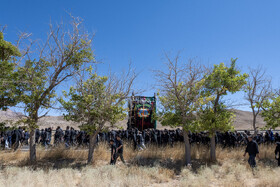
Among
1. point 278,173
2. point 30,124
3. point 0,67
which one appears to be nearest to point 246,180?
point 278,173

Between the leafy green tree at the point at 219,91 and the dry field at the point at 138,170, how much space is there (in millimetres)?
1887

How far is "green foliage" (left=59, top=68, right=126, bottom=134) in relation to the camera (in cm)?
1051

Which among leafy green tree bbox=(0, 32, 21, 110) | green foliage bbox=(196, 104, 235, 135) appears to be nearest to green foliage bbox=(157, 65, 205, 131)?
green foliage bbox=(196, 104, 235, 135)

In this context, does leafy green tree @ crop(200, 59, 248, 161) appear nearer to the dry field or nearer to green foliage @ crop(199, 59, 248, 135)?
green foliage @ crop(199, 59, 248, 135)

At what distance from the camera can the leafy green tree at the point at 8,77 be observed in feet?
31.8

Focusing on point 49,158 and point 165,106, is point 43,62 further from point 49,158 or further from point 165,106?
point 165,106

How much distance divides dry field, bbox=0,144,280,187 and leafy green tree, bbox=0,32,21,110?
3.09 meters

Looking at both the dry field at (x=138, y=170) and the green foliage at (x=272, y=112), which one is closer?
the dry field at (x=138, y=170)

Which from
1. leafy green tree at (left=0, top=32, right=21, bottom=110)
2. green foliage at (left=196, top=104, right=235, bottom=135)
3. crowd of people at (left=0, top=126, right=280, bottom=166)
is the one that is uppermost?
leafy green tree at (left=0, top=32, right=21, bottom=110)

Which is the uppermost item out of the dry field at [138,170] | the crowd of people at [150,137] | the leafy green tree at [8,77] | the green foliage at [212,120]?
the leafy green tree at [8,77]

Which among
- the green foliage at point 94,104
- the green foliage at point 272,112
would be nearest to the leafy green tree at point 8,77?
the green foliage at point 94,104

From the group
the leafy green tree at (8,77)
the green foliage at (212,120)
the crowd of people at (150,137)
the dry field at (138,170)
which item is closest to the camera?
the dry field at (138,170)

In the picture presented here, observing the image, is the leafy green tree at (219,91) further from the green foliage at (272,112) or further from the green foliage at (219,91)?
the green foliage at (272,112)

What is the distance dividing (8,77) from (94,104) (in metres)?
4.09
